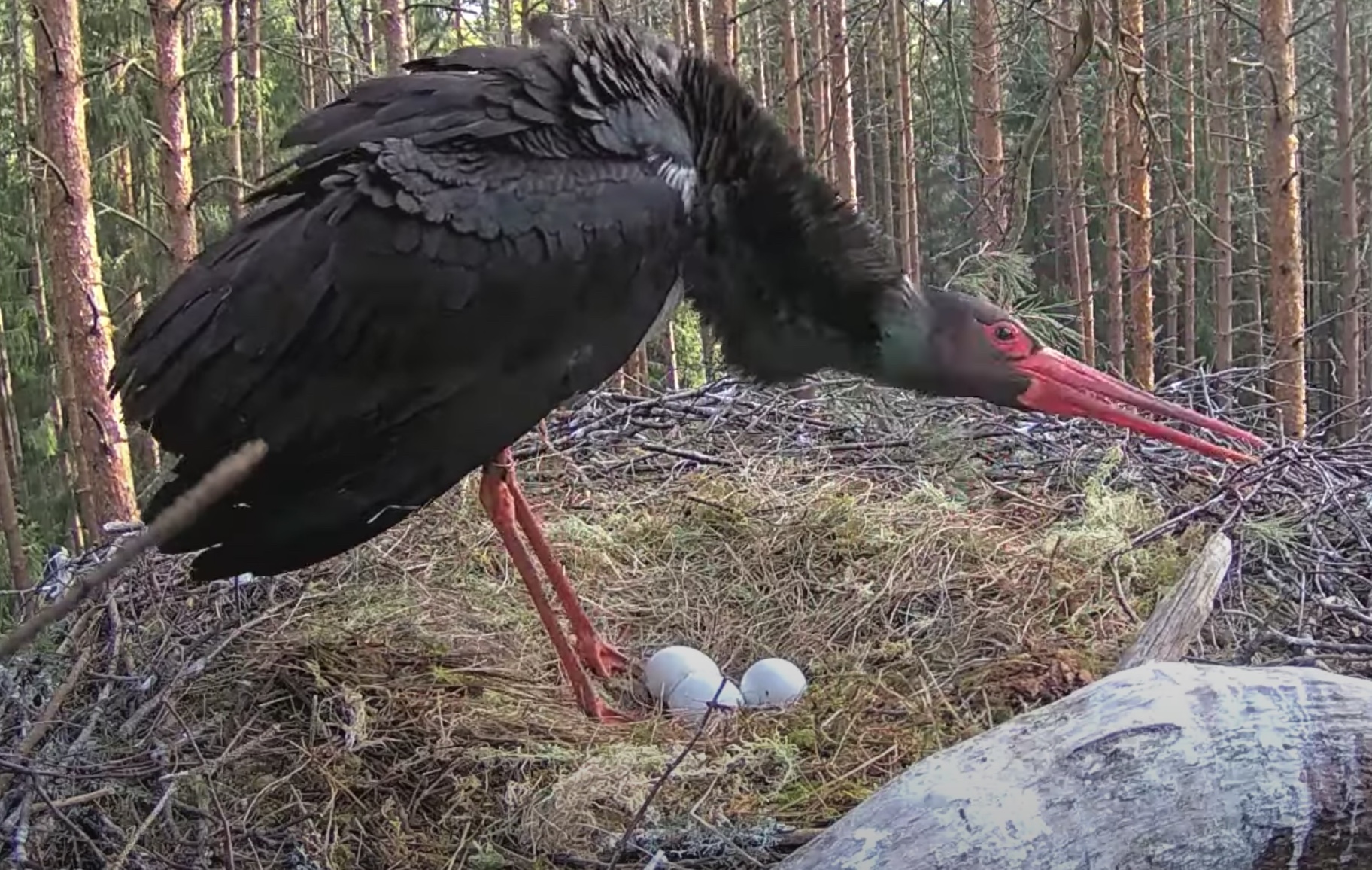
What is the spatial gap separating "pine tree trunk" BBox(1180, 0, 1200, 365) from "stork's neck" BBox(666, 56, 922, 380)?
9.26 meters

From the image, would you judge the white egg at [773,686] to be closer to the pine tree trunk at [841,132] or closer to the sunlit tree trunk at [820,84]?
the sunlit tree trunk at [820,84]

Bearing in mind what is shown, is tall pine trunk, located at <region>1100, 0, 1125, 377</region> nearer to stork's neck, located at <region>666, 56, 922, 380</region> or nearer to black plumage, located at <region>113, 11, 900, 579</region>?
stork's neck, located at <region>666, 56, 922, 380</region>

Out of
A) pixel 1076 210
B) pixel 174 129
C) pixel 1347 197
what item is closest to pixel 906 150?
pixel 1076 210

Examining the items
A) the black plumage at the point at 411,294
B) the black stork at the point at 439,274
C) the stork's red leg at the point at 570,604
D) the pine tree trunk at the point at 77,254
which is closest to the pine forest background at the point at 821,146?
the pine tree trunk at the point at 77,254

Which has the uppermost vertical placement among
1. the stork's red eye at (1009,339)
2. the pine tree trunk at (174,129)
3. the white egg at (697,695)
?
the pine tree trunk at (174,129)

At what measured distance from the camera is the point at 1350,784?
5.47ft

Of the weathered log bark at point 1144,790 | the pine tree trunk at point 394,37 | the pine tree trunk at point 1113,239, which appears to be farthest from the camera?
the pine tree trunk at point 1113,239

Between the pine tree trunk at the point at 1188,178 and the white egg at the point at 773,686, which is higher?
the pine tree trunk at the point at 1188,178

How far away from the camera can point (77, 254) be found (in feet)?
17.0

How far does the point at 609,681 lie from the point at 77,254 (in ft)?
10.6

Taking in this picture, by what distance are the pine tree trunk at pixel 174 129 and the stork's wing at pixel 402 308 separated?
3.73 m

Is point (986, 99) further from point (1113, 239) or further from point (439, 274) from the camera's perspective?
point (439, 274)

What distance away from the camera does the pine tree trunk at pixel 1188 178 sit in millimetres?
12438

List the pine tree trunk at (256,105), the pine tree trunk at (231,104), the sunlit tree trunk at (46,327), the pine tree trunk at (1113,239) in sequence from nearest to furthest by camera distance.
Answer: the pine tree trunk at (231,104)
the pine tree trunk at (256,105)
the sunlit tree trunk at (46,327)
the pine tree trunk at (1113,239)
